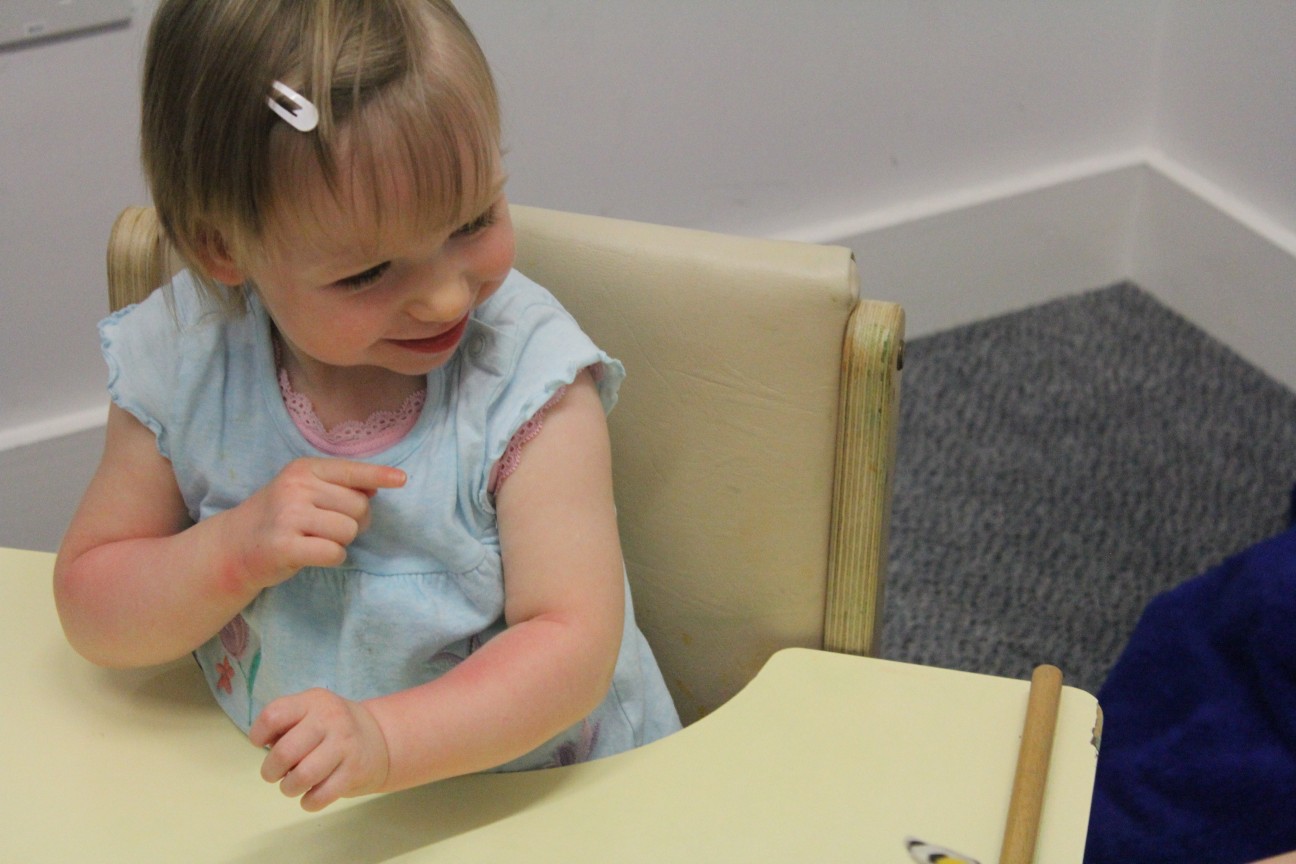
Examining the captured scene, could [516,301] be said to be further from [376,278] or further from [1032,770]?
[1032,770]

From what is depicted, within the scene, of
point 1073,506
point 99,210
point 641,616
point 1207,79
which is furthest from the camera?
point 1207,79

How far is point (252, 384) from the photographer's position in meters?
0.70

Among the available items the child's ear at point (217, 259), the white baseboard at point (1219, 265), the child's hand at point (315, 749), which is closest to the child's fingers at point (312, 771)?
the child's hand at point (315, 749)

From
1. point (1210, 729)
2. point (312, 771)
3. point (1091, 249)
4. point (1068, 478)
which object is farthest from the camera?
point (1091, 249)

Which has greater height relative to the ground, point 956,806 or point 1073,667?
point 956,806

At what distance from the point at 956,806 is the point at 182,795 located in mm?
358

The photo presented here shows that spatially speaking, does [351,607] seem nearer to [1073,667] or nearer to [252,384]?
[252,384]

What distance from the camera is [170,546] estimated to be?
660mm

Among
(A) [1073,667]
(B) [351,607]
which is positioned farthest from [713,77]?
(B) [351,607]

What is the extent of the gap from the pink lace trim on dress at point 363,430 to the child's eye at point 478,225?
0.35ft

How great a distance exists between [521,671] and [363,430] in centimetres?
16

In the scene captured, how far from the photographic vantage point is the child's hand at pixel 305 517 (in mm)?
597

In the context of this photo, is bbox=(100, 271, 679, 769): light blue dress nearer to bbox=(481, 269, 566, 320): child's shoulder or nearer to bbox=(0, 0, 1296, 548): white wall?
bbox=(481, 269, 566, 320): child's shoulder

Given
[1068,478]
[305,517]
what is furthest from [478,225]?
[1068,478]
